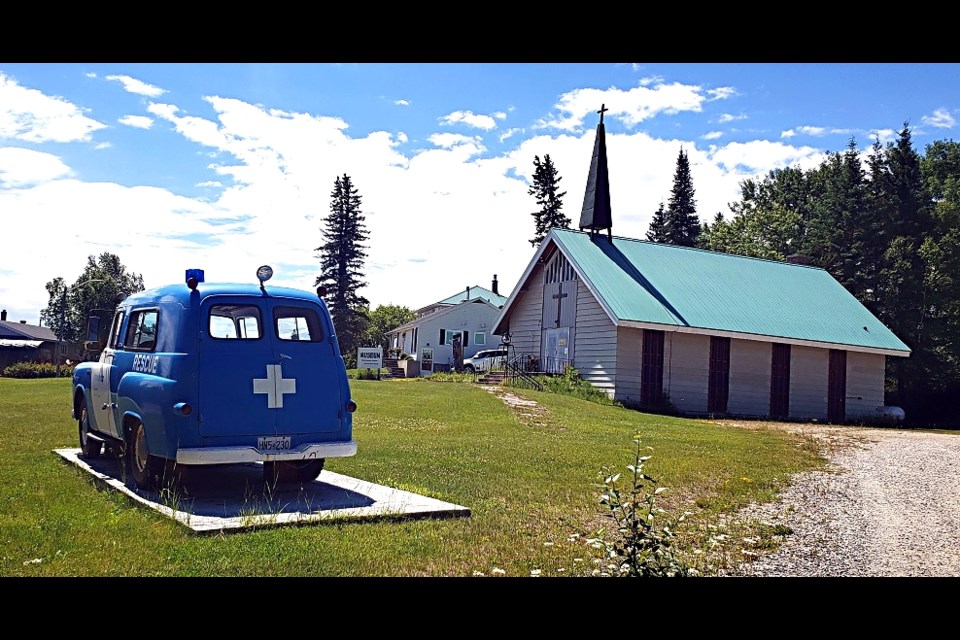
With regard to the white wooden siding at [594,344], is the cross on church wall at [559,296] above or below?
above

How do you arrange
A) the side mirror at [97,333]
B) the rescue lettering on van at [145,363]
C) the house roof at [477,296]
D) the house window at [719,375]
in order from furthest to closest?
the house roof at [477,296], the house window at [719,375], the side mirror at [97,333], the rescue lettering on van at [145,363]

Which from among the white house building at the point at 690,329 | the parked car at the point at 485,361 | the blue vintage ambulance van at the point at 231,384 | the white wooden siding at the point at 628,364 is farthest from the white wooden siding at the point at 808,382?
the blue vintage ambulance van at the point at 231,384

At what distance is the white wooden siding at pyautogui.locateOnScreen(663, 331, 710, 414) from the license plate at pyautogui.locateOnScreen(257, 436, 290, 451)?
21.6 metres

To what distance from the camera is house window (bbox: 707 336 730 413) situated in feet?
98.5

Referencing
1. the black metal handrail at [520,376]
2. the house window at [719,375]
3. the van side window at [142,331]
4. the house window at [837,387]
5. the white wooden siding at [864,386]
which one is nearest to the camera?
the van side window at [142,331]

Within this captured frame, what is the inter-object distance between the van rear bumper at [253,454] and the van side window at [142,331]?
1.60m

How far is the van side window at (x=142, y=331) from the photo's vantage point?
9.79 m

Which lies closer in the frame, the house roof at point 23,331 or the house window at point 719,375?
the house window at point 719,375

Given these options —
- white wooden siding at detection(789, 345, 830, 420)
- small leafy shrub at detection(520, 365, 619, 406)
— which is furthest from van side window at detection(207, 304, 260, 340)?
white wooden siding at detection(789, 345, 830, 420)

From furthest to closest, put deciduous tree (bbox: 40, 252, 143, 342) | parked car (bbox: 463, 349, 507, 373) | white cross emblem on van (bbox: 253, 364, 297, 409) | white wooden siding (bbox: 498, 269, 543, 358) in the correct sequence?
deciduous tree (bbox: 40, 252, 143, 342)
parked car (bbox: 463, 349, 507, 373)
white wooden siding (bbox: 498, 269, 543, 358)
white cross emblem on van (bbox: 253, 364, 297, 409)

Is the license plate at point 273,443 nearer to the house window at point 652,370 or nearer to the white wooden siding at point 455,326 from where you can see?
the house window at point 652,370

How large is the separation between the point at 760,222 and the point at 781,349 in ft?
127

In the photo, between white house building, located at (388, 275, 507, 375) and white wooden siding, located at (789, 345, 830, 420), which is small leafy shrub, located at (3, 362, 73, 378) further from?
white wooden siding, located at (789, 345, 830, 420)
